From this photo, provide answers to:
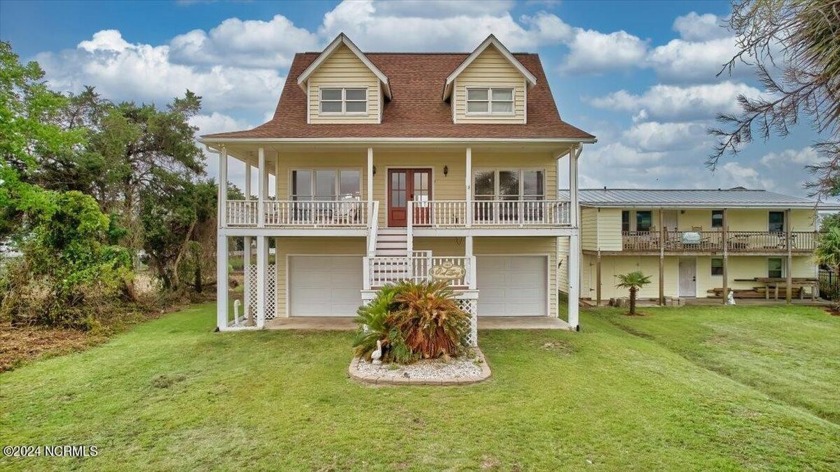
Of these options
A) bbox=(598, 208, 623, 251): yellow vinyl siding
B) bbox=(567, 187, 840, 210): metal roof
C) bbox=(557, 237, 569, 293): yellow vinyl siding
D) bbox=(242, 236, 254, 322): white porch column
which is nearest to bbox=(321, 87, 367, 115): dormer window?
bbox=(242, 236, 254, 322): white porch column

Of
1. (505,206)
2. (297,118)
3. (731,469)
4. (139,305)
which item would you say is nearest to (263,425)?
(731,469)

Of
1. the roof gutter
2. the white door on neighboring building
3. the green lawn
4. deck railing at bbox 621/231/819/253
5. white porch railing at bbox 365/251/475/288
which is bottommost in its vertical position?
the green lawn

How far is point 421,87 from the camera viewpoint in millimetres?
15688

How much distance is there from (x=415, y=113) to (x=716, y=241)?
54.4 ft

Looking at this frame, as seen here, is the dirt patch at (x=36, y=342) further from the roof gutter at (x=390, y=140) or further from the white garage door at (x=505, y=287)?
the white garage door at (x=505, y=287)

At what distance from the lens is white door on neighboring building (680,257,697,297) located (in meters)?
20.7

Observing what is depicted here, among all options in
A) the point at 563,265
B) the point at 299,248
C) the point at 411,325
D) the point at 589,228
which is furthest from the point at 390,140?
the point at 563,265

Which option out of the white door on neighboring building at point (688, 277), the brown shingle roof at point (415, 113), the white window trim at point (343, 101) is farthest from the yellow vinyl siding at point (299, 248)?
the white door on neighboring building at point (688, 277)

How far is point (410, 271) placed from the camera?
10383 mm

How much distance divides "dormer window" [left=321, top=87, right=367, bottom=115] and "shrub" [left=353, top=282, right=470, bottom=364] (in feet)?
25.7

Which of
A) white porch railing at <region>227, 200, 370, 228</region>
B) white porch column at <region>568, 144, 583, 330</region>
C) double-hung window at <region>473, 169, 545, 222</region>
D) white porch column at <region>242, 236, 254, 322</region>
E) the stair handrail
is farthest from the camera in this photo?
double-hung window at <region>473, 169, 545, 222</region>

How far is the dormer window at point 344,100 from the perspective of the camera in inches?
553

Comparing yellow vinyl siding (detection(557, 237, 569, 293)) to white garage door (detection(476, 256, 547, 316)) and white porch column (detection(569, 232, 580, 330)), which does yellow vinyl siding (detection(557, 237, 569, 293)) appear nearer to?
white garage door (detection(476, 256, 547, 316))

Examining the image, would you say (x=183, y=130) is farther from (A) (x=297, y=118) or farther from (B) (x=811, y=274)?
(B) (x=811, y=274)
